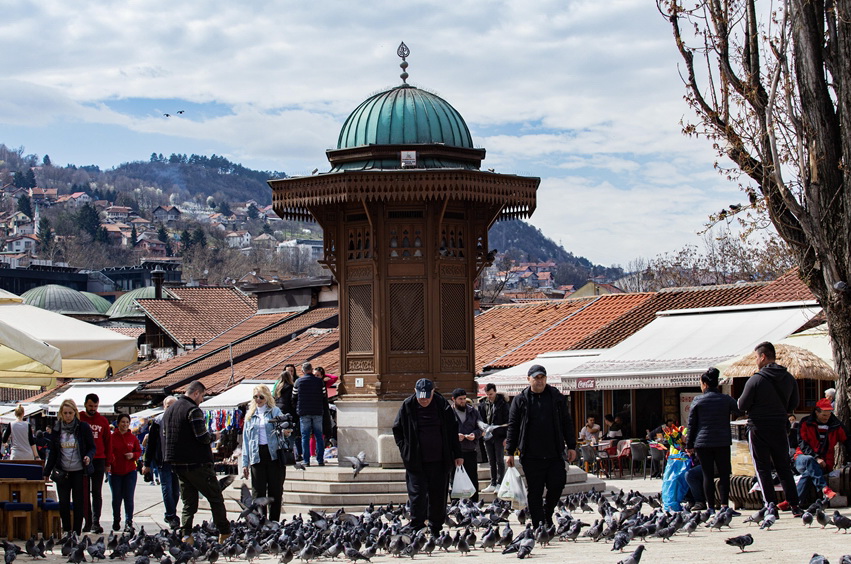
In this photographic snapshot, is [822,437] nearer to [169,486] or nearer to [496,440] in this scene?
[496,440]

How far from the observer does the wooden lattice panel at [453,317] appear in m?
17.2

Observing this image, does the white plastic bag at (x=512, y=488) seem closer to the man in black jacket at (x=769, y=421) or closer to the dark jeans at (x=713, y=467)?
the dark jeans at (x=713, y=467)

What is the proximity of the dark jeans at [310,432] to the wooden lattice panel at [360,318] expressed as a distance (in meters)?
1.13

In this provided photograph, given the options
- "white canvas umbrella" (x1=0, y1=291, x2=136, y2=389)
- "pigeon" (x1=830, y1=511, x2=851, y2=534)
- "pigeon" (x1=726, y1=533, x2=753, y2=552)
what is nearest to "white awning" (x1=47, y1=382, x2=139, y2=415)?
"white canvas umbrella" (x1=0, y1=291, x2=136, y2=389)

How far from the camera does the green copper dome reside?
17.5 metres

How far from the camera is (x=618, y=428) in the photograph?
76.6ft

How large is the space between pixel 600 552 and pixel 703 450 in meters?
2.57

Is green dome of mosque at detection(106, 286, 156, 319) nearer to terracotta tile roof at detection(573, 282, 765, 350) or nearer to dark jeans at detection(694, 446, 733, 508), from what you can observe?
terracotta tile roof at detection(573, 282, 765, 350)

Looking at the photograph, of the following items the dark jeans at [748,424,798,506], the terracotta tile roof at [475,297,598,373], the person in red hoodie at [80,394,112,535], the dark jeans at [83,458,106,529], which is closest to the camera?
the dark jeans at [748,424,798,506]

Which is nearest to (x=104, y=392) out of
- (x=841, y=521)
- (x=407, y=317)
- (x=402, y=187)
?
(x=407, y=317)

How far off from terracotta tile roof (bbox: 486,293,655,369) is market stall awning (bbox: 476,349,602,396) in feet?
3.55

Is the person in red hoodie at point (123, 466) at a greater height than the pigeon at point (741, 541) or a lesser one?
greater

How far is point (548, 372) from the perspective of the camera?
22.7 meters

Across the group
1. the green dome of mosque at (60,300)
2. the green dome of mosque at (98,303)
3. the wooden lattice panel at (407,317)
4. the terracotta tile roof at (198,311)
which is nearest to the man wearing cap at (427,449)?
the wooden lattice panel at (407,317)
